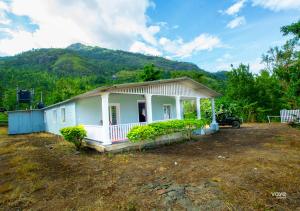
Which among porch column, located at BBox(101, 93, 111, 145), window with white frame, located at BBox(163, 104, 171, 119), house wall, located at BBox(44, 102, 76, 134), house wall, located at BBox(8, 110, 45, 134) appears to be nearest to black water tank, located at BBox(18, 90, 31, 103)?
house wall, located at BBox(8, 110, 45, 134)

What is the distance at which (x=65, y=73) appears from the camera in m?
70.7

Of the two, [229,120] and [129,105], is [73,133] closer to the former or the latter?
[129,105]

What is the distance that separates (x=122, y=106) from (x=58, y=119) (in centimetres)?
756

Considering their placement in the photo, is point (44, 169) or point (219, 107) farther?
point (219, 107)

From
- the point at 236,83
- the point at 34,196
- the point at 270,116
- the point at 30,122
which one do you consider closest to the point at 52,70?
the point at 30,122

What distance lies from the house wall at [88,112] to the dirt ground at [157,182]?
17.6 feet

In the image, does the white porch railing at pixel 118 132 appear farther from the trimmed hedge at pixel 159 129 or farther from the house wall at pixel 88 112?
the house wall at pixel 88 112

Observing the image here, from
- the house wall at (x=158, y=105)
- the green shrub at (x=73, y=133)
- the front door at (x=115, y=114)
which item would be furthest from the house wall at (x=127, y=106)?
the green shrub at (x=73, y=133)

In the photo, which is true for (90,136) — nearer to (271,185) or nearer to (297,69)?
(271,185)

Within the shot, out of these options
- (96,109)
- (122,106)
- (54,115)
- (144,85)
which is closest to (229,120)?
(122,106)

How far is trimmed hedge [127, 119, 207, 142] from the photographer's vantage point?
30.9 feet

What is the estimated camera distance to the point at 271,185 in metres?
4.72

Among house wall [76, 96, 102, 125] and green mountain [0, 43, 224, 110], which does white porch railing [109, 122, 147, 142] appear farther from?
green mountain [0, 43, 224, 110]

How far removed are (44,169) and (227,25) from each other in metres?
19.1
